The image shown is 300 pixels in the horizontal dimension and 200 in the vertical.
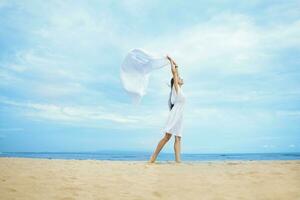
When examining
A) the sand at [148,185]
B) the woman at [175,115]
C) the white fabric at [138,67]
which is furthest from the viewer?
the white fabric at [138,67]

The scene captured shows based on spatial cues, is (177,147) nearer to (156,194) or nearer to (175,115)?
(175,115)

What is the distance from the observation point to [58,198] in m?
4.14

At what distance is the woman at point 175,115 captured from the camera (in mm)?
8492

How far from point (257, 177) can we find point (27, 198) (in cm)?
369

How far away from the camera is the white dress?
854cm

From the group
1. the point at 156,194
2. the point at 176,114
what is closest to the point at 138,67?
the point at 176,114

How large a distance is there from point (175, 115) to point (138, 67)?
6.07 feet

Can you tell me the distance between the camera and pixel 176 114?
8.67m

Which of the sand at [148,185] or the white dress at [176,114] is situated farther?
the white dress at [176,114]

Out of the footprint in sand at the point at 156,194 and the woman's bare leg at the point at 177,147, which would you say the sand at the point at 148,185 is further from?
the woman's bare leg at the point at 177,147

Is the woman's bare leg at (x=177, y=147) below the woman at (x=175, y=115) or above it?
below

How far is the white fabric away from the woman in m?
0.74

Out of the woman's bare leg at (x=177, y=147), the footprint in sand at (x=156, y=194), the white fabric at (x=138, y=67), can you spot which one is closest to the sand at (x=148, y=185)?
the footprint in sand at (x=156, y=194)

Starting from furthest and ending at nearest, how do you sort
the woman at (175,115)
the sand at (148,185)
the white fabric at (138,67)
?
the white fabric at (138,67) < the woman at (175,115) < the sand at (148,185)
